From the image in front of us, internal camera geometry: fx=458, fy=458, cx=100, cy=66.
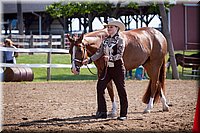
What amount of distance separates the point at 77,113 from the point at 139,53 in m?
1.62

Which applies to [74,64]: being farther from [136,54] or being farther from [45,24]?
[45,24]

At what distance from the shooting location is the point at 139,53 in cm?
861

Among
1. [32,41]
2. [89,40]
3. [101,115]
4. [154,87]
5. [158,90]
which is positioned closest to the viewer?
[101,115]

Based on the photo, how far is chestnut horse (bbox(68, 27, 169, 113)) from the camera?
25.3 feet

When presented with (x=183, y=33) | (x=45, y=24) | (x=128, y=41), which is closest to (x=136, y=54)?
(x=128, y=41)

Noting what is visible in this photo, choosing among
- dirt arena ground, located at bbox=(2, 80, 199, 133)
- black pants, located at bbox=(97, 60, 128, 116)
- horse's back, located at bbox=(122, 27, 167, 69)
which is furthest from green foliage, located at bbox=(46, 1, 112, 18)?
black pants, located at bbox=(97, 60, 128, 116)

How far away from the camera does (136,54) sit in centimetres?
855

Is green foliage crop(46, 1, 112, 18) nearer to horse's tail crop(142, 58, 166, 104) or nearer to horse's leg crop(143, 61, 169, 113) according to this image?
horse's tail crop(142, 58, 166, 104)

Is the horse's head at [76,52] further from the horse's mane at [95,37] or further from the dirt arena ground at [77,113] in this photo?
the dirt arena ground at [77,113]

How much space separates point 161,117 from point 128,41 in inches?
59.5

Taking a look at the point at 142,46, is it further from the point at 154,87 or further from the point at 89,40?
the point at 89,40

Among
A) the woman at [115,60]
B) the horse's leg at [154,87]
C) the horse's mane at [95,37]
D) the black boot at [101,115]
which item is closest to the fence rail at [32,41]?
the horse's leg at [154,87]

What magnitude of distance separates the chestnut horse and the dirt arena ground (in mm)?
456

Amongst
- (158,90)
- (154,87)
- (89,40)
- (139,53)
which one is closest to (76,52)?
(89,40)
